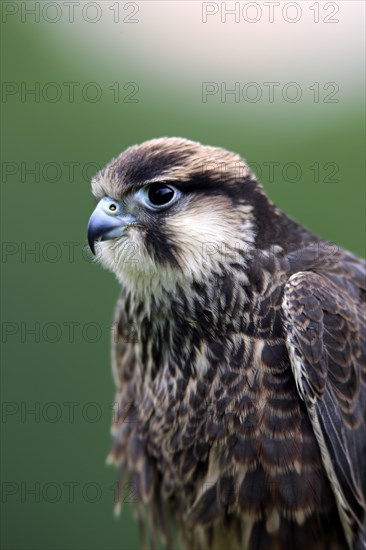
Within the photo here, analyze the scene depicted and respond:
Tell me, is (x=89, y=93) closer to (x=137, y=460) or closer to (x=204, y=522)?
(x=137, y=460)

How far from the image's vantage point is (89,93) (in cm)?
595

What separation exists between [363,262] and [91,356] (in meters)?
2.46

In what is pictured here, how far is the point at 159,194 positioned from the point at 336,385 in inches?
45.6

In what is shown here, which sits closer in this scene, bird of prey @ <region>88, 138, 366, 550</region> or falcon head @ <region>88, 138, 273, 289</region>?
bird of prey @ <region>88, 138, 366, 550</region>

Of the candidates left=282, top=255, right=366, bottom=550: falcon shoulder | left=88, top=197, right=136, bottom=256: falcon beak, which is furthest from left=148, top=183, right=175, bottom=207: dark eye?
left=282, top=255, right=366, bottom=550: falcon shoulder

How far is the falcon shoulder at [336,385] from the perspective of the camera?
9.89 ft

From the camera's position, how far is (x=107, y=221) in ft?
10.7

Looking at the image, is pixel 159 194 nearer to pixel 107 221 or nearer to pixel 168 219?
pixel 168 219

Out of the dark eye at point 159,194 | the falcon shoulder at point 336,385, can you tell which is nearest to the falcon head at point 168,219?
the dark eye at point 159,194

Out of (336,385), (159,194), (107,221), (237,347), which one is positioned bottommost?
(336,385)

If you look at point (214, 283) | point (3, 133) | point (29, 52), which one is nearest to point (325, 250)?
point (214, 283)

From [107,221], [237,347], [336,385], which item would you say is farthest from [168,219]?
[336,385]

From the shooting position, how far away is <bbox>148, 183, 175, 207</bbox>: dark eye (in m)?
3.27

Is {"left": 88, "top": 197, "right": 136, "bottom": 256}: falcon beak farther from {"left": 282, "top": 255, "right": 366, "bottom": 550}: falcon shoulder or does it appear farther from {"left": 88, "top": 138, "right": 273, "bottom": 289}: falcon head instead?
{"left": 282, "top": 255, "right": 366, "bottom": 550}: falcon shoulder
